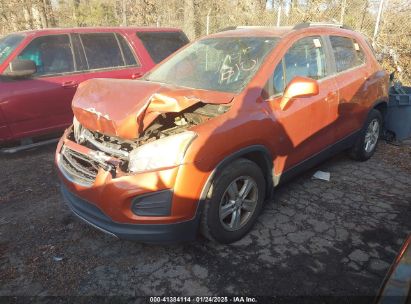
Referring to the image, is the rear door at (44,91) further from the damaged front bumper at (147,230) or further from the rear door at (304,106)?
the rear door at (304,106)

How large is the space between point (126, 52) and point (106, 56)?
0.38 meters

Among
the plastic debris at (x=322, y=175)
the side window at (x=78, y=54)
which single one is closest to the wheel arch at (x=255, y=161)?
the plastic debris at (x=322, y=175)

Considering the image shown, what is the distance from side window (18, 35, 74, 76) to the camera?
16.7 ft

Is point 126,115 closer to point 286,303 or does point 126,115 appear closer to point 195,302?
point 195,302

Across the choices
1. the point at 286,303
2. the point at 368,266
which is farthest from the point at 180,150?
the point at 368,266

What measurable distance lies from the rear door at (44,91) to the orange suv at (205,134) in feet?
6.34

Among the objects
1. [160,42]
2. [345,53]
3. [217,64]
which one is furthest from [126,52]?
Answer: [345,53]

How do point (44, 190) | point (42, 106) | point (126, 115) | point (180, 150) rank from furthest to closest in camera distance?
point (42, 106) < point (44, 190) < point (126, 115) < point (180, 150)

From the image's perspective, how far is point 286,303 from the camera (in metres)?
2.53

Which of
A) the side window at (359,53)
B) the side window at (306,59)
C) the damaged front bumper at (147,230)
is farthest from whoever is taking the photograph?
the side window at (359,53)

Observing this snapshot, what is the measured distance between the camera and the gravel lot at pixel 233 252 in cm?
269

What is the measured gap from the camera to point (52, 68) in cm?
521

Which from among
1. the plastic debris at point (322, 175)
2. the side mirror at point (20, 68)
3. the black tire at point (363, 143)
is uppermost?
the side mirror at point (20, 68)

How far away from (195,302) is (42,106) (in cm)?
378
